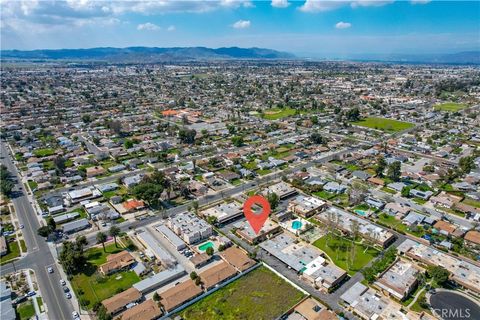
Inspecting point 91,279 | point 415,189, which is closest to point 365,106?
point 415,189

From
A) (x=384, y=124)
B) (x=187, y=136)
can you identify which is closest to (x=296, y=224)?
(x=187, y=136)

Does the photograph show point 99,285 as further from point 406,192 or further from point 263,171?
point 406,192

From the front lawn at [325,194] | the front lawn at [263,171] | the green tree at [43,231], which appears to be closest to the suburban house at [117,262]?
the green tree at [43,231]

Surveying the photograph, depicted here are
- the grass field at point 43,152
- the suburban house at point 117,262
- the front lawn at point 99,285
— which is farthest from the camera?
the grass field at point 43,152

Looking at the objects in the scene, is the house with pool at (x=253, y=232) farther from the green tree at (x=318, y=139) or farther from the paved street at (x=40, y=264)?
the green tree at (x=318, y=139)

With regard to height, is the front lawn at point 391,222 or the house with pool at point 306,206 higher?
the house with pool at point 306,206

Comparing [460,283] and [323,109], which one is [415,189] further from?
[323,109]
